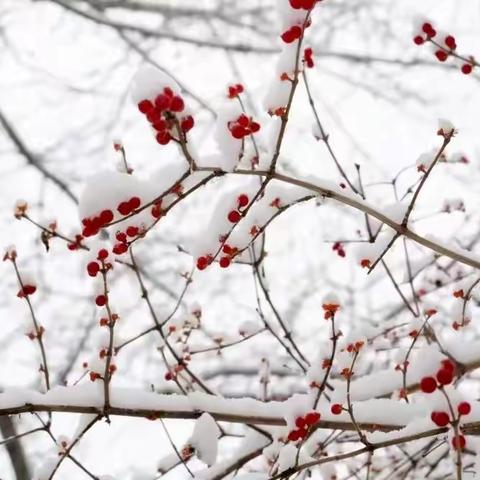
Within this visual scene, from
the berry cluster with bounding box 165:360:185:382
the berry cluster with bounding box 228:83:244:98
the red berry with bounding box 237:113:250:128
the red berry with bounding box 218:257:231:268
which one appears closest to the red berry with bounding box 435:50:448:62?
the berry cluster with bounding box 228:83:244:98

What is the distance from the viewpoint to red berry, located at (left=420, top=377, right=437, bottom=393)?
1.21 m

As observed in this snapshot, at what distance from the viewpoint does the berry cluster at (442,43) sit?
7.08ft

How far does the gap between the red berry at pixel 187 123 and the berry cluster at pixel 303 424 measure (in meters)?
0.95

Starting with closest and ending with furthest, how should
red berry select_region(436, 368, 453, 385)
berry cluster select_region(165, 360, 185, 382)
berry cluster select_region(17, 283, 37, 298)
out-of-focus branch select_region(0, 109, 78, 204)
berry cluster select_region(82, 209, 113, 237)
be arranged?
red berry select_region(436, 368, 453, 385)
berry cluster select_region(82, 209, 113, 237)
berry cluster select_region(17, 283, 37, 298)
berry cluster select_region(165, 360, 185, 382)
out-of-focus branch select_region(0, 109, 78, 204)

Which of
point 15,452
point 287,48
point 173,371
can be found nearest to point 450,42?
point 287,48

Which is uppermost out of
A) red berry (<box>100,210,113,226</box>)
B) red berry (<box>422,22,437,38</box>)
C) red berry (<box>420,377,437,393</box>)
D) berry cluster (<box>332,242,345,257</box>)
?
red berry (<box>422,22,437,38</box>)

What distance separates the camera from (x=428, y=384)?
3.99 feet

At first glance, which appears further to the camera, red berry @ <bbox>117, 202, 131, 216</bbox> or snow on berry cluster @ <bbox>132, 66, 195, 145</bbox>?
red berry @ <bbox>117, 202, 131, 216</bbox>

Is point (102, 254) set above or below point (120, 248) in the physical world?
above

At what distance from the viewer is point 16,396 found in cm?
182

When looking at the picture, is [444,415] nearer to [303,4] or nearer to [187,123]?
[187,123]

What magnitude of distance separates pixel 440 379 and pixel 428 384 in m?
0.03

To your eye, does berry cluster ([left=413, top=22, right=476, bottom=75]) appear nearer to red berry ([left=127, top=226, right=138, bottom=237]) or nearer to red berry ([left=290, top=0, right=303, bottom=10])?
red berry ([left=290, top=0, right=303, bottom=10])

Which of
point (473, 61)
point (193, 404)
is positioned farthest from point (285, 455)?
point (473, 61)
